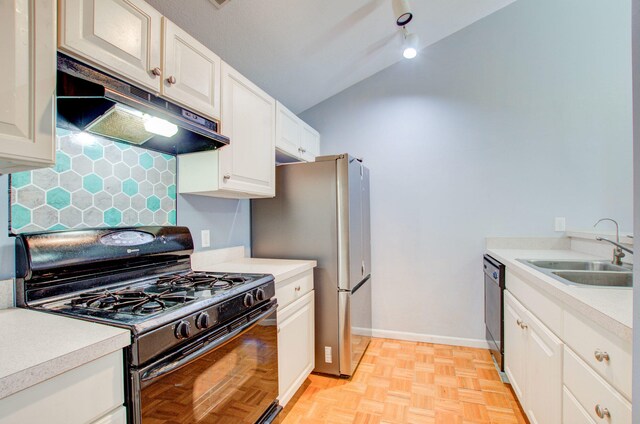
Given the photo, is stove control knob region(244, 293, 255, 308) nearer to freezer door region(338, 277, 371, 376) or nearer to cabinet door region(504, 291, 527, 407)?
freezer door region(338, 277, 371, 376)

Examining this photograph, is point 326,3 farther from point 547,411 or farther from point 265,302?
point 547,411

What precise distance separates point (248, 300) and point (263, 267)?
52cm

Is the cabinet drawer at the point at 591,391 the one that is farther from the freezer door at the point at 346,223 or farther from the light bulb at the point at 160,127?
the light bulb at the point at 160,127

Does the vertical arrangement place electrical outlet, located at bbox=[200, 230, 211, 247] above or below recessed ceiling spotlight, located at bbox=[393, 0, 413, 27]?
below

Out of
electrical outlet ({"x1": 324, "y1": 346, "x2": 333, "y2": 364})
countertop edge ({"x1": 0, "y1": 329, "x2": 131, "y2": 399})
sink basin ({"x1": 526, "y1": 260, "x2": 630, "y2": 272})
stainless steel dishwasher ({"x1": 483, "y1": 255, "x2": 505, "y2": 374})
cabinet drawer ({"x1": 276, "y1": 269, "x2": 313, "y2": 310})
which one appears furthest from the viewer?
electrical outlet ({"x1": 324, "y1": 346, "x2": 333, "y2": 364})

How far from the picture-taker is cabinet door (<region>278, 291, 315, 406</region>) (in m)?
1.67

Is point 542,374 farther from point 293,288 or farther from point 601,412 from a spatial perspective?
point 293,288

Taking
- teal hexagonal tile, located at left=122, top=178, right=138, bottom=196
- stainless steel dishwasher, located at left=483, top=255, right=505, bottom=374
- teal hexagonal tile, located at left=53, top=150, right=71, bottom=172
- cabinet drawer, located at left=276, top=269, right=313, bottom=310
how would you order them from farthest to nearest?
stainless steel dishwasher, located at left=483, top=255, right=505, bottom=374, cabinet drawer, located at left=276, top=269, right=313, bottom=310, teal hexagonal tile, located at left=122, top=178, right=138, bottom=196, teal hexagonal tile, located at left=53, top=150, right=71, bottom=172

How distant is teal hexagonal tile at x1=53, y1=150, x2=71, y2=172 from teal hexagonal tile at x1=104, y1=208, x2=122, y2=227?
0.78 ft

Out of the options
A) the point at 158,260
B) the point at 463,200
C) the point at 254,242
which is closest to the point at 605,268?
the point at 463,200

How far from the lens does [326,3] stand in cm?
185

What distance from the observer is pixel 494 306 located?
2.17 metres

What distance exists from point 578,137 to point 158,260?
10.0 ft

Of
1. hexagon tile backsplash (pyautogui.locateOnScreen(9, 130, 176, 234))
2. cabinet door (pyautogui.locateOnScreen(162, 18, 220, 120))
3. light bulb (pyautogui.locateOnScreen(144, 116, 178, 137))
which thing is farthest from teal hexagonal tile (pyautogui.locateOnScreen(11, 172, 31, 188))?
cabinet door (pyautogui.locateOnScreen(162, 18, 220, 120))
